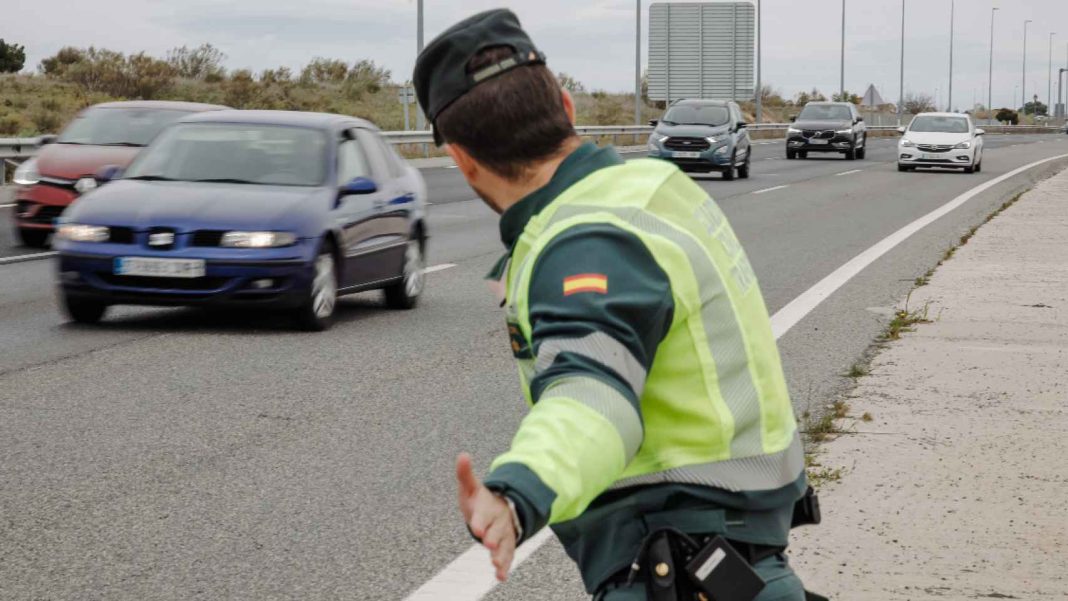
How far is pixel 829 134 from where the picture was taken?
47.4 meters

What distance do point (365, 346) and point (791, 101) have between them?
392 ft

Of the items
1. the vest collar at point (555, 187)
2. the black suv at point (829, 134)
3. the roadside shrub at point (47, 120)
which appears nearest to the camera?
the vest collar at point (555, 187)

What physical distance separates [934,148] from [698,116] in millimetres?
5779

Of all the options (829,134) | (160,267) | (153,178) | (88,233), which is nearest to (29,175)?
(153,178)

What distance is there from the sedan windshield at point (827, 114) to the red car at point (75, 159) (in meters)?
32.7

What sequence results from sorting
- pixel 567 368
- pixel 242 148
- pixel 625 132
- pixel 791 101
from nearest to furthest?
pixel 567 368
pixel 242 148
pixel 625 132
pixel 791 101

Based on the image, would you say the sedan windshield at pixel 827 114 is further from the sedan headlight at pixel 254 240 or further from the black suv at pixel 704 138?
the sedan headlight at pixel 254 240

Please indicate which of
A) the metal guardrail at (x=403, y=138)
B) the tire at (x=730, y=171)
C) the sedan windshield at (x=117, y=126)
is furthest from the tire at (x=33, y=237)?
the tire at (x=730, y=171)

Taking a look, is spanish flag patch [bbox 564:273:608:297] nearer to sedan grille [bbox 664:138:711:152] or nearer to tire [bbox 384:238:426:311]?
tire [bbox 384:238:426:311]

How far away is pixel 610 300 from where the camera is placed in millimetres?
2021

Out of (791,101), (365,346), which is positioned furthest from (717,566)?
(791,101)

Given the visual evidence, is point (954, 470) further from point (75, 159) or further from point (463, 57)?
point (75, 159)

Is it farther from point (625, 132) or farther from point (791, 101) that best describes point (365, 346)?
point (791, 101)

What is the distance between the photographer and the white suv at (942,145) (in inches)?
1491
